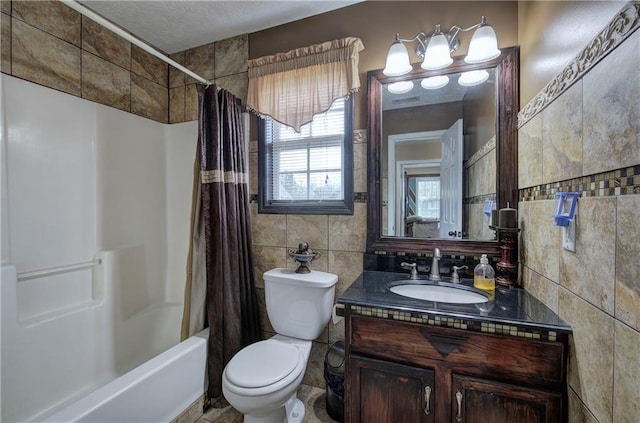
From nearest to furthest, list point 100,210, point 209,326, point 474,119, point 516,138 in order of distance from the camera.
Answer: point 516,138 → point 474,119 → point 209,326 → point 100,210

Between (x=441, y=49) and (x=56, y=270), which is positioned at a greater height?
(x=441, y=49)

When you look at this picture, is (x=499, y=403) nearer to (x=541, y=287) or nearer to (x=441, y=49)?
(x=541, y=287)

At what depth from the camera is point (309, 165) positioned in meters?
1.84

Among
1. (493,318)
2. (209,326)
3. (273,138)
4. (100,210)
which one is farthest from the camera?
(273,138)

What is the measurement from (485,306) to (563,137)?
2.24 feet

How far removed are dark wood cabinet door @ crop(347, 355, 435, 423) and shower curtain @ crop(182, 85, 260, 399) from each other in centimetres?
87

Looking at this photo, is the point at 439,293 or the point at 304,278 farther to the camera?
the point at 304,278

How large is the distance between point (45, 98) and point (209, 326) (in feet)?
5.24

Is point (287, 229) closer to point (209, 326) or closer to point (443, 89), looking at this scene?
point (209, 326)

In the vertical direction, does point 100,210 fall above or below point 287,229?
above

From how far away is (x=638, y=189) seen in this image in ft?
2.04

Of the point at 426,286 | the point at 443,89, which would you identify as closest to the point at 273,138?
the point at 443,89

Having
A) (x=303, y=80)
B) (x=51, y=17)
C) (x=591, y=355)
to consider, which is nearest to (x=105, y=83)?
(x=51, y=17)

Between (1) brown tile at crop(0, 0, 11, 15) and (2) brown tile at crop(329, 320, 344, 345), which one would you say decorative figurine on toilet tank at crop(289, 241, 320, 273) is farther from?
(1) brown tile at crop(0, 0, 11, 15)
